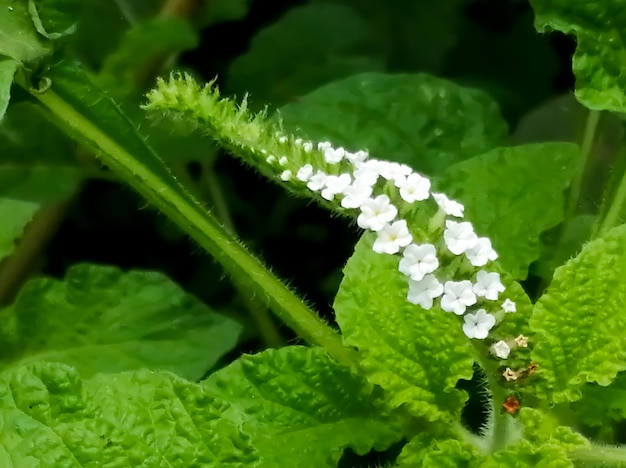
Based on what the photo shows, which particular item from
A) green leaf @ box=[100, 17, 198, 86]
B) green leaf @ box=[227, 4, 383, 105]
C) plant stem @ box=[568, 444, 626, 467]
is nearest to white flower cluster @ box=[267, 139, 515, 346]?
plant stem @ box=[568, 444, 626, 467]

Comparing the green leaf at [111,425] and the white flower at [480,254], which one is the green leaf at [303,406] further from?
the white flower at [480,254]

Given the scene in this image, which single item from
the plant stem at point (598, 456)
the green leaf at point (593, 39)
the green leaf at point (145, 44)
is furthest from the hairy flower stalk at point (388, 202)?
the green leaf at point (145, 44)

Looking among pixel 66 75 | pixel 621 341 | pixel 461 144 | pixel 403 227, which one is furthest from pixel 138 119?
pixel 621 341

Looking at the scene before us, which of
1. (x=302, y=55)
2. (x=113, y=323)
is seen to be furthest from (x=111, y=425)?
(x=302, y=55)

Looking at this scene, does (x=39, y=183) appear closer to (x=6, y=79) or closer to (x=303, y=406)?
(x=6, y=79)

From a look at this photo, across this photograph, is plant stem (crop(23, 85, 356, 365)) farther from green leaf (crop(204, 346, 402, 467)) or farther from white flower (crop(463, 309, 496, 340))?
white flower (crop(463, 309, 496, 340))
